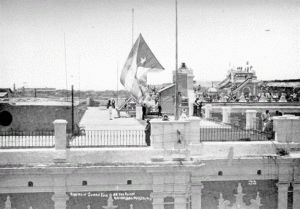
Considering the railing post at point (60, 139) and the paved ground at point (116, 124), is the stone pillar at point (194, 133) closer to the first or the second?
the railing post at point (60, 139)

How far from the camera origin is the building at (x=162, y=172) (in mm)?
12141

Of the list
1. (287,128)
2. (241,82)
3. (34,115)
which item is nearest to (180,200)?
(287,128)

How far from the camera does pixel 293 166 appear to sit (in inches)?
512

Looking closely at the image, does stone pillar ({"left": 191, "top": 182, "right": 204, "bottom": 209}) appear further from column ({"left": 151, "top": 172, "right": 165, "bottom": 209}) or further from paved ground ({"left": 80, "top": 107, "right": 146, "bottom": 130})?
paved ground ({"left": 80, "top": 107, "right": 146, "bottom": 130})

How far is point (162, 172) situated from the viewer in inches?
484

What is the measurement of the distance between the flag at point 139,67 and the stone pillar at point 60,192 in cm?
449

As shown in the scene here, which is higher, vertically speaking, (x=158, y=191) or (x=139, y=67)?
(x=139, y=67)

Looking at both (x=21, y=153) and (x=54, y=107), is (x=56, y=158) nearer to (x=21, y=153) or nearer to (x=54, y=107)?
(x=21, y=153)

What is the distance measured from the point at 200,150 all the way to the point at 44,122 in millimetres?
6728

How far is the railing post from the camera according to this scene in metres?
12.4

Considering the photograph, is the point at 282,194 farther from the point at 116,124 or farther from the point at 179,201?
the point at 116,124

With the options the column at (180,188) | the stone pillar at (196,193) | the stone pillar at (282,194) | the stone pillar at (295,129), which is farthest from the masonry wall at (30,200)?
the stone pillar at (295,129)

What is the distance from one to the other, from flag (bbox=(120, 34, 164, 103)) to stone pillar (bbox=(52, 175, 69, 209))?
4492 millimetres

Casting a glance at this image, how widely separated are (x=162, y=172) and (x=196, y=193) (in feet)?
5.13
